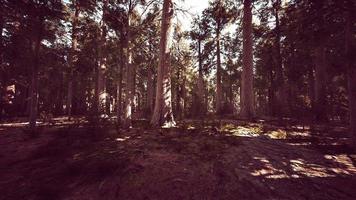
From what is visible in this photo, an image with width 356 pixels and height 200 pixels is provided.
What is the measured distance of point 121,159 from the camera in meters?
5.60

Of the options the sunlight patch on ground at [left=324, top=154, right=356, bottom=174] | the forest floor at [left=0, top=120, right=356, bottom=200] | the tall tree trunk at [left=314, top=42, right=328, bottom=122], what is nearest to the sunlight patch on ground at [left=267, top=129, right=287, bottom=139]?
the forest floor at [left=0, top=120, right=356, bottom=200]

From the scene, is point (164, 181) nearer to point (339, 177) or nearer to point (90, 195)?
point (90, 195)

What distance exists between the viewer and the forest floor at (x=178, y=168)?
418 cm

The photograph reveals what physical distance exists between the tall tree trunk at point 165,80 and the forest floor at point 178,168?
5.91 ft

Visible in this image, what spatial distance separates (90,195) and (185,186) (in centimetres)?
183

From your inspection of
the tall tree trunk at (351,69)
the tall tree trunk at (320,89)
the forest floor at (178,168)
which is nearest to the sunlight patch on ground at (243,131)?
the forest floor at (178,168)

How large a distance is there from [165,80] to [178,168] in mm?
5559

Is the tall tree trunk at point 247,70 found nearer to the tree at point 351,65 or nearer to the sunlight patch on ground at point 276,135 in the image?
the sunlight patch on ground at point 276,135

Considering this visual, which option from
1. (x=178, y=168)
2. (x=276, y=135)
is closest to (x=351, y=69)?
(x=276, y=135)

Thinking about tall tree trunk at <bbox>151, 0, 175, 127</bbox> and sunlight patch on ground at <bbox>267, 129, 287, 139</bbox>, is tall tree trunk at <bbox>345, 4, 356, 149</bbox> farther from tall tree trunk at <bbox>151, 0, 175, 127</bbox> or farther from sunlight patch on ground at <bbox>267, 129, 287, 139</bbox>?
tall tree trunk at <bbox>151, 0, 175, 127</bbox>

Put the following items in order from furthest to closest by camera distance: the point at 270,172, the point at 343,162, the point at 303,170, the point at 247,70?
the point at 247,70 → the point at 343,162 → the point at 303,170 → the point at 270,172

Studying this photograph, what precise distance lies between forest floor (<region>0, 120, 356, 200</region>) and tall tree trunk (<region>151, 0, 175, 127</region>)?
5.91 ft

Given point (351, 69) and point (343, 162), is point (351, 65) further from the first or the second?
point (343, 162)

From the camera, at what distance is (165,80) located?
10039mm
